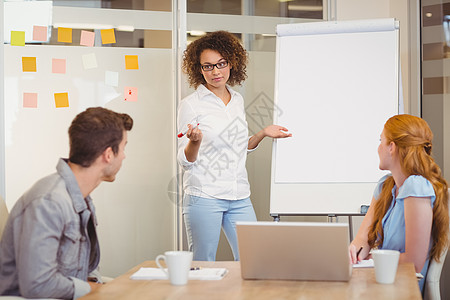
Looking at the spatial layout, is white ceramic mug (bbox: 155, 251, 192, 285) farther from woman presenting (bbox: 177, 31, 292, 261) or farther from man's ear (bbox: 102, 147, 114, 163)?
woman presenting (bbox: 177, 31, 292, 261)

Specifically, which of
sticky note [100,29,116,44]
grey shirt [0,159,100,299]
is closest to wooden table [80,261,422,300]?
grey shirt [0,159,100,299]

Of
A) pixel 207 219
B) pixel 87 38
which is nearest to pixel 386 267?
pixel 207 219

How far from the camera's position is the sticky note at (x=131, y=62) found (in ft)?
11.3

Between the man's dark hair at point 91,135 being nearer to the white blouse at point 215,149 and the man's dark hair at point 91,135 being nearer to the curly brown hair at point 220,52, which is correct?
the white blouse at point 215,149

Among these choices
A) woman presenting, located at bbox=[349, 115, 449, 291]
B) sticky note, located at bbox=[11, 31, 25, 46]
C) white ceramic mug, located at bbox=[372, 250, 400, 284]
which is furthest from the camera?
sticky note, located at bbox=[11, 31, 25, 46]

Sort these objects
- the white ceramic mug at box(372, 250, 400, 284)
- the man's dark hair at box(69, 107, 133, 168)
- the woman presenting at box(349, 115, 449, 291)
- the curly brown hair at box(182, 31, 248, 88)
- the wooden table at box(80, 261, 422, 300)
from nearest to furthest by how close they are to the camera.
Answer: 1. the wooden table at box(80, 261, 422, 300)
2. the white ceramic mug at box(372, 250, 400, 284)
3. the man's dark hair at box(69, 107, 133, 168)
4. the woman presenting at box(349, 115, 449, 291)
5. the curly brown hair at box(182, 31, 248, 88)

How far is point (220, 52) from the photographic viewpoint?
117 inches

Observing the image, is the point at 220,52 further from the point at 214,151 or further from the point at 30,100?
the point at 30,100

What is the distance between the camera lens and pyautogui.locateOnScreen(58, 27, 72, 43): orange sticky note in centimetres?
327

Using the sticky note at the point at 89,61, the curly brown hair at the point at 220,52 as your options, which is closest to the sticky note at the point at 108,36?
the sticky note at the point at 89,61

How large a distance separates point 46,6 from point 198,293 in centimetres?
240

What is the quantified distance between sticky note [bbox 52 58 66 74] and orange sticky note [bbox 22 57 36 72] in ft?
0.36

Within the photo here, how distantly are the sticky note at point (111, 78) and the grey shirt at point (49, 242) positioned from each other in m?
1.75

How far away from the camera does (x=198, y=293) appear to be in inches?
55.2
